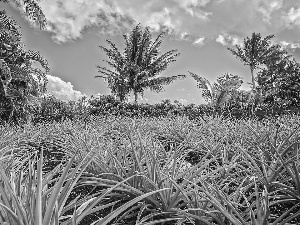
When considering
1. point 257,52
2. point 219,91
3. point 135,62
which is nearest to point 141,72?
point 135,62

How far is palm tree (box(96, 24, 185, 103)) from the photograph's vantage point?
84.8 feet

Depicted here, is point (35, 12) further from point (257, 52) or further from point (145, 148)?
point (257, 52)

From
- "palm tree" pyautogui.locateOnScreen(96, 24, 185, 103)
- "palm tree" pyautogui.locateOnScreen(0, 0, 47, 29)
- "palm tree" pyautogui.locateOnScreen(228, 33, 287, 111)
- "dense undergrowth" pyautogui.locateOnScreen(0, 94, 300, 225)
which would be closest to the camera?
"dense undergrowth" pyautogui.locateOnScreen(0, 94, 300, 225)

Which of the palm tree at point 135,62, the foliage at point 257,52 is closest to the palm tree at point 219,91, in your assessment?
the palm tree at point 135,62

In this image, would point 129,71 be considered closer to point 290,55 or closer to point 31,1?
point 31,1

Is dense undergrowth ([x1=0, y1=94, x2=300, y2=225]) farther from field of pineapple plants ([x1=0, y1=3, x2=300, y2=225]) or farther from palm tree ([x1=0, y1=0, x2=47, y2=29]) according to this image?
palm tree ([x1=0, y1=0, x2=47, y2=29])

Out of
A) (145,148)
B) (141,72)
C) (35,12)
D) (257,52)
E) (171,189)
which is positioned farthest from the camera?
(257,52)

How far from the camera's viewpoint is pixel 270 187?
222cm

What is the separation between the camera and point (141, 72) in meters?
24.7

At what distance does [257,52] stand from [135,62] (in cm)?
1744

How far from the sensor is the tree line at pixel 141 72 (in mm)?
12288

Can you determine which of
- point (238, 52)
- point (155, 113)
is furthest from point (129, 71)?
point (238, 52)

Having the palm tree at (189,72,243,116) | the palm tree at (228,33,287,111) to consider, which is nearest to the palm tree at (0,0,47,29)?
the palm tree at (189,72,243,116)

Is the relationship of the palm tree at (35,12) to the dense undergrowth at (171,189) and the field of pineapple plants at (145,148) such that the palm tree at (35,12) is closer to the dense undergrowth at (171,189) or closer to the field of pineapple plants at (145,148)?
the field of pineapple plants at (145,148)
